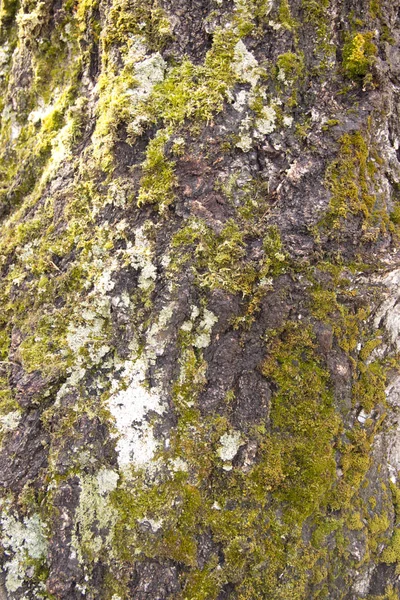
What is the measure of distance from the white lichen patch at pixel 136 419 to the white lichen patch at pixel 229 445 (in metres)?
0.34

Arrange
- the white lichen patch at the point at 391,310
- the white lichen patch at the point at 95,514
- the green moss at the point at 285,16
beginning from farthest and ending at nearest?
the white lichen patch at the point at 391,310 < the green moss at the point at 285,16 < the white lichen patch at the point at 95,514

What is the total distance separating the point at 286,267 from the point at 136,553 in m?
1.64

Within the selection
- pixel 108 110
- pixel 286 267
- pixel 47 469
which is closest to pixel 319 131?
pixel 286 267

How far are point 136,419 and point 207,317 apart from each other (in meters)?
0.64

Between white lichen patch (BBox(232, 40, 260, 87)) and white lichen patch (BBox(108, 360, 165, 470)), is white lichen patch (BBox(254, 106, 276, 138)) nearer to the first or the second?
white lichen patch (BBox(232, 40, 260, 87))

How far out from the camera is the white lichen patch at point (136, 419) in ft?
7.46

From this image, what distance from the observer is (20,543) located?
2281mm

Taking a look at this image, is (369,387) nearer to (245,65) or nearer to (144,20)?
(245,65)

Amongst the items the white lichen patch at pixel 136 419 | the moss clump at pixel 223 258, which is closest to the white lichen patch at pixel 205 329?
the moss clump at pixel 223 258

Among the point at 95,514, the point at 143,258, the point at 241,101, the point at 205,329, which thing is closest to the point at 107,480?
the point at 95,514

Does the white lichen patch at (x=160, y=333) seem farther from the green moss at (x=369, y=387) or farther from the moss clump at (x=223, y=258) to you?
the green moss at (x=369, y=387)

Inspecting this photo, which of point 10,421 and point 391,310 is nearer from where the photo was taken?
point 10,421

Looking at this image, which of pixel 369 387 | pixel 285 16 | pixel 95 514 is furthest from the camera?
pixel 369 387

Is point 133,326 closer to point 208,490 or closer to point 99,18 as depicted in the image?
point 208,490
